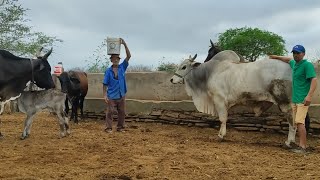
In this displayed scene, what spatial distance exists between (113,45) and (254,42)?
1575cm

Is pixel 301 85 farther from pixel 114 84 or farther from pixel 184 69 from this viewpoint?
pixel 114 84

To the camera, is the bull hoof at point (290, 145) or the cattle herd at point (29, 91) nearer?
the bull hoof at point (290, 145)

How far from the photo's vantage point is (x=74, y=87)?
1234 centimetres

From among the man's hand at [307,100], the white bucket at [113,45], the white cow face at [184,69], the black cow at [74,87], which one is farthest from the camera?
the black cow at [74,87]

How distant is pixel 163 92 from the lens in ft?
39.8

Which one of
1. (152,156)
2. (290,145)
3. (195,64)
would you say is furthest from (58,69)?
(290,145)

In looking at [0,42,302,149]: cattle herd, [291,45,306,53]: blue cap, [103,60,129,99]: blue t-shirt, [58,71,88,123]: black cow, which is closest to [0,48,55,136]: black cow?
[0,42,302,149]: cattle herd

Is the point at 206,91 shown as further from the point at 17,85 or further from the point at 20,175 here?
the point at 20,175

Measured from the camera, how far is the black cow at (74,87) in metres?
11.8

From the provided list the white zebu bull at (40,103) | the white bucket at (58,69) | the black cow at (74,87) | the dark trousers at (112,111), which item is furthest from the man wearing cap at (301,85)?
the white bucket at (58,69)

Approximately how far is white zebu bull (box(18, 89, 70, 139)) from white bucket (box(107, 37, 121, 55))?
145 cm

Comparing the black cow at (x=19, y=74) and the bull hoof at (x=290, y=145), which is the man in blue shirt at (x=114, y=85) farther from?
the bull hoof at (x=290, y=145)

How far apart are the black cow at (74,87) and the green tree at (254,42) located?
11.7m

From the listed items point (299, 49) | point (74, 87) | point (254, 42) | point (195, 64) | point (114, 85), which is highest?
point (254, 42)
